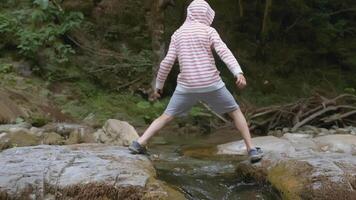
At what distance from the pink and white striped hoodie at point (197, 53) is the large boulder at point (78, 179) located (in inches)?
35.6

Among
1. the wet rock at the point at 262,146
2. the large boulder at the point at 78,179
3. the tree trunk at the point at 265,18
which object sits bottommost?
the tree trunk at the point at 265,18

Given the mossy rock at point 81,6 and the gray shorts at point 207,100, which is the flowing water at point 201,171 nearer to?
the gray shorts at point 207,100

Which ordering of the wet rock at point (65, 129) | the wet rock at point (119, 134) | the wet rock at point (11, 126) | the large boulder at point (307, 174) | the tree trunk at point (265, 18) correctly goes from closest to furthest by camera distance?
1. the large boulder at point (307, 174)
2. the wet rock at point (11, 126)
3. the wet rock at point (119, 134)
4. the wet rock at point (65, 129)
5. the tree trunk at point (265, 18)

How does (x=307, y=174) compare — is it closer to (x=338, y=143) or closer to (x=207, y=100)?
(x=207, y=100)

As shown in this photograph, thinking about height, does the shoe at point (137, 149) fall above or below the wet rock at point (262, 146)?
above

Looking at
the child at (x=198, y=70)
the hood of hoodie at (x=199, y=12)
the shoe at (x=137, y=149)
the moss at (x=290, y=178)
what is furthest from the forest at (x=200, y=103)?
the hood of hoodie at (x=199, y=12)

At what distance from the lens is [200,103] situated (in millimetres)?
11016

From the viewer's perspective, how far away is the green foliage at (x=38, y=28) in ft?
37.6

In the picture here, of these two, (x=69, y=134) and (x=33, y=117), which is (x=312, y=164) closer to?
(x=69, y=134)

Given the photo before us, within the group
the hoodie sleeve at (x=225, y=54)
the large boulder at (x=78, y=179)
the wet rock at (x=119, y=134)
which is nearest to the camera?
the large boulder at (x=78, y=179)

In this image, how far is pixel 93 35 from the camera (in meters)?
13.1

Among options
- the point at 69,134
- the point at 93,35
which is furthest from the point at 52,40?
the point at 69,134

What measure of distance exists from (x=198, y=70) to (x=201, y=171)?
4.47 ft

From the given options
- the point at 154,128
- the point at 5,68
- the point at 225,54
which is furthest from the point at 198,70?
the point at 5,68
